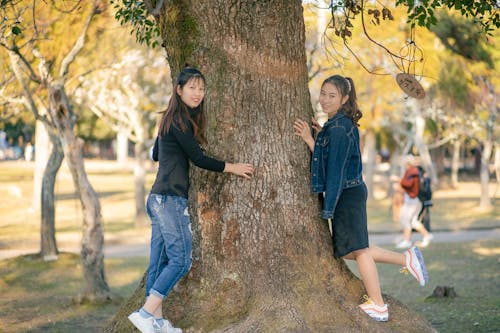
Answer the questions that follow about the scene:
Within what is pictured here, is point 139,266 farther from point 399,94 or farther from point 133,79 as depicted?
point 399,94

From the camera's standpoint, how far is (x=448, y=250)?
1720cm

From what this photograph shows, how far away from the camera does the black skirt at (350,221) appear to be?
20.1 ft

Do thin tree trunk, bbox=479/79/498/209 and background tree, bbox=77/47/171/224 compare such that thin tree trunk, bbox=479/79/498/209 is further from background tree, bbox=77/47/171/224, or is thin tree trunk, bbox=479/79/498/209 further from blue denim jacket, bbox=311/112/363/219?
blue denim jacket, bbox=311/112/363/219

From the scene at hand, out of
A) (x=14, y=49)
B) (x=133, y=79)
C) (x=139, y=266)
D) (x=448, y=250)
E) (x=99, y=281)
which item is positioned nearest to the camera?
(x=99, y=281)

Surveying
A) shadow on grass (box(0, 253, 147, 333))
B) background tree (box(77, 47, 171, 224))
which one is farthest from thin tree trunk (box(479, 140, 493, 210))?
shadow on grass (box(0, 253, 147, 333))

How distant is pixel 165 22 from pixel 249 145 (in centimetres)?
125

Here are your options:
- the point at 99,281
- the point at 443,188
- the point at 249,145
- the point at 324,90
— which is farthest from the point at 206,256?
the point at 443,188

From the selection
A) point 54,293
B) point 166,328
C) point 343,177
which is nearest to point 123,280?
point 54,293

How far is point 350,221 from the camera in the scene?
20.1 feet

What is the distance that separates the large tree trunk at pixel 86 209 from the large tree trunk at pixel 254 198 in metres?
5.03

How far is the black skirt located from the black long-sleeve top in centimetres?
96

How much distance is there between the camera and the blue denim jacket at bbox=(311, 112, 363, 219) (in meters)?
6.03

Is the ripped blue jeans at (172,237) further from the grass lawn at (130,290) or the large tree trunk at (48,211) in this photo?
the large tree trunk at (48,211)

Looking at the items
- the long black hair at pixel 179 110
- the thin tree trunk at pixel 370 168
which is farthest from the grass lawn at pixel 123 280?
the thin tree trunk at pixel 370 168
